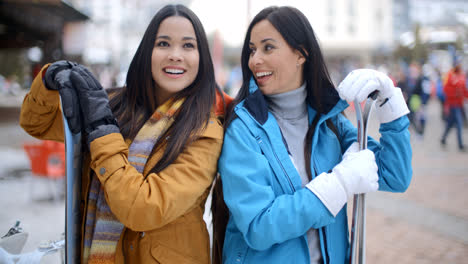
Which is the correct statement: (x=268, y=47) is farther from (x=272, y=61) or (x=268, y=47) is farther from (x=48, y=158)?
(x=48, y=158)

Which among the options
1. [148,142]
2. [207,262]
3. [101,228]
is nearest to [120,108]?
[148,142]

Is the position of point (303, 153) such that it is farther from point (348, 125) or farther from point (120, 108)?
point (120, 108)

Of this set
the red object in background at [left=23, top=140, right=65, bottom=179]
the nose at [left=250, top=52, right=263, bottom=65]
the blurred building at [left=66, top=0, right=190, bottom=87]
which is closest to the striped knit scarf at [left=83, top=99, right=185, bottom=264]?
the nose at [left=250, top=52, right=263, bottom=65]

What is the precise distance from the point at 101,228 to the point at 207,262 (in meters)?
0.51

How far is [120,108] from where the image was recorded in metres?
1.80

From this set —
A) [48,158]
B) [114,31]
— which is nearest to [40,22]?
[48,158]

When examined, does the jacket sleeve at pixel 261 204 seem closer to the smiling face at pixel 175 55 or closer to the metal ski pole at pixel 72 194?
the smiling face at pixel 175 55

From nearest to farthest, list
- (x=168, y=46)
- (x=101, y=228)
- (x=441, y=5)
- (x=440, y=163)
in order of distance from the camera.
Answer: (x=101, y=228) → (x=168, y=46) → (x=440, y=163) → (x=441, y=5)

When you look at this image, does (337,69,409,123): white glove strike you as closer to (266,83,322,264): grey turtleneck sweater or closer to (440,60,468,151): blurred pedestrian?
(266,83,322,264): grey turtleneck sweater

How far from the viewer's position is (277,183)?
4.70ft

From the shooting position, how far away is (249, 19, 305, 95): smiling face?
1601mm

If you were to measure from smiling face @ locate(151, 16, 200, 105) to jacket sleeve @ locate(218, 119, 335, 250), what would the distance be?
1.63ft

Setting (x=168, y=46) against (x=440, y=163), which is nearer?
(x=168, y=46)

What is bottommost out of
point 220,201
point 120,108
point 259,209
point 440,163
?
point 440,163
